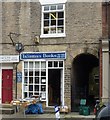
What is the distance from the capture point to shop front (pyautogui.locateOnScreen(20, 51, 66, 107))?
20359mm

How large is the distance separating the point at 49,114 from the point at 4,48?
171 inches

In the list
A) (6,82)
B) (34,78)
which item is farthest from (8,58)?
(34,78)

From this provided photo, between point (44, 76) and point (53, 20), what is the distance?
9.67 feet

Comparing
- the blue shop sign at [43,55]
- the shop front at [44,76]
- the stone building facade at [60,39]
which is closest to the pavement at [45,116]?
the stone building facade at [60,39]

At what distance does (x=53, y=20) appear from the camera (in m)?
20.7

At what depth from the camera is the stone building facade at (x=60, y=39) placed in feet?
65.3

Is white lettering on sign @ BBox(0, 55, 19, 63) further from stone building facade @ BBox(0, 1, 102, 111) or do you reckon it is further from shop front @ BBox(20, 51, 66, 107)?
shop front @ BBox(20, 51, 66, 107)

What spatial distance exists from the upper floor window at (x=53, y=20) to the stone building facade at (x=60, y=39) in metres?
0.19

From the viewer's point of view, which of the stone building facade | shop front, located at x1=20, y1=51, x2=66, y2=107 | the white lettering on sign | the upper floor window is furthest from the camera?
the white lettering on sign

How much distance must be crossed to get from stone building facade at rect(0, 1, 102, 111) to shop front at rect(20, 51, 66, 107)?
5 cm

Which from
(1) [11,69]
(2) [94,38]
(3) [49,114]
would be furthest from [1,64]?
(2) [94,38]

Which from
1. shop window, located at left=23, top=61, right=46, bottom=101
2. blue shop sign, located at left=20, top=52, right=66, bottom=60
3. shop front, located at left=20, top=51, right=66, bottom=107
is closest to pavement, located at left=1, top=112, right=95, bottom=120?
shop front, located at left=20, top=51, right=66, bottom=107

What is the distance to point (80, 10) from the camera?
20094mm

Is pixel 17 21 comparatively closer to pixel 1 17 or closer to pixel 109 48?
pixel 1 17
